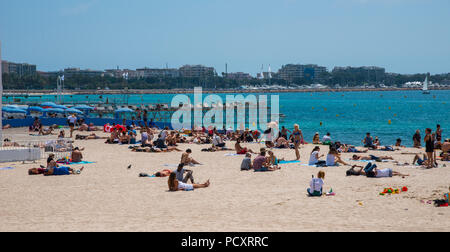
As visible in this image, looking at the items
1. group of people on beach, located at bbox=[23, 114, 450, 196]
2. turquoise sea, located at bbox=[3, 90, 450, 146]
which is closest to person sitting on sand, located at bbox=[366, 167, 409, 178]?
group of people on beach, located at bbox=[23, 114, 450, 196]

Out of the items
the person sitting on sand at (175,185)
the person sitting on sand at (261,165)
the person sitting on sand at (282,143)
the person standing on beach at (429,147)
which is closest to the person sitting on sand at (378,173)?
the person standing on beach at (429,147)

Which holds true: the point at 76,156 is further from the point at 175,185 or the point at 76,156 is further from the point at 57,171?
the point at 175,185

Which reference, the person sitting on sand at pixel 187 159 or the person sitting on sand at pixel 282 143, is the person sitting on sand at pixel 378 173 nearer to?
the person sitting on sand at pixel 187 159

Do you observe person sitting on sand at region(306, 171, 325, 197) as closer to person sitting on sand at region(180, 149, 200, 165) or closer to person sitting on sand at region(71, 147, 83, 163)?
person sitting on sand at region(180, 149, 200, 165)

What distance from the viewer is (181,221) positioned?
899cm

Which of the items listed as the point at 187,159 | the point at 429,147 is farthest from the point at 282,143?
the point at 429,147

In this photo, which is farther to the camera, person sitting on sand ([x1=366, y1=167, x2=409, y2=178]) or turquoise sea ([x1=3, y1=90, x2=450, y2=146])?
turquoise sea ([x1=3, y1=90, x2=450, y2=146])

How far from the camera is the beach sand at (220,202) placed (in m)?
8.65


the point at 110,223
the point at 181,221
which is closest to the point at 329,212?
the point at 181,221

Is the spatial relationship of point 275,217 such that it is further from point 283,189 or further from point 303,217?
point 283,189

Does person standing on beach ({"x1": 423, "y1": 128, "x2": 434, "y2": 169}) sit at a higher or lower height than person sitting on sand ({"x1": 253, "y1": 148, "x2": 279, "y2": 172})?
higher

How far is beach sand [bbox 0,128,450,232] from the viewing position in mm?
8648

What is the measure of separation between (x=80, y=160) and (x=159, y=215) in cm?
842
